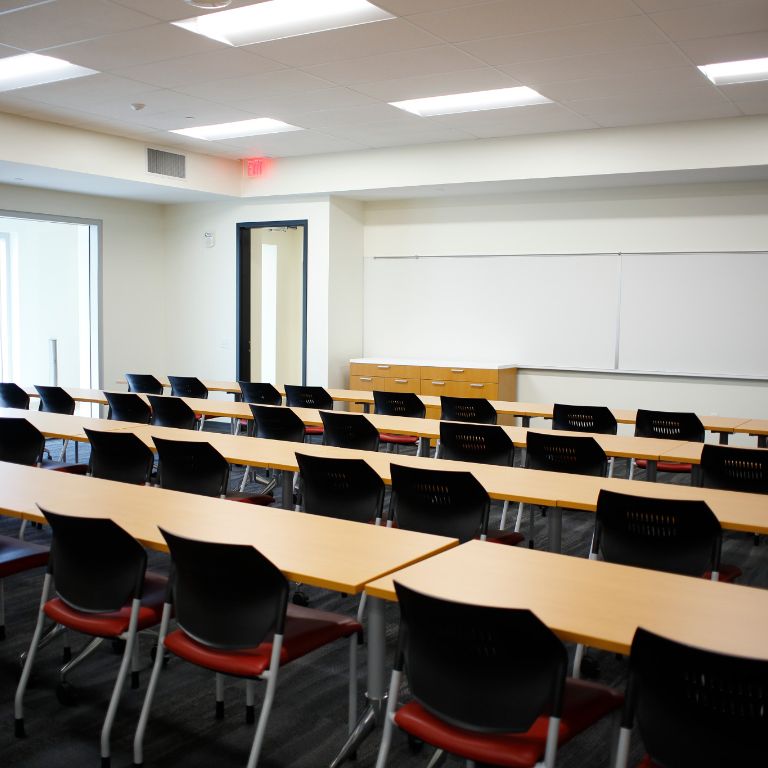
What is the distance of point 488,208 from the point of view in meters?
9.90

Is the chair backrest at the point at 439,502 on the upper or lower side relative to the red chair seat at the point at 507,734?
upper

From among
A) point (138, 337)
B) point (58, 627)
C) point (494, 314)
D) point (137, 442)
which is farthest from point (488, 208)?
point (58, 627)

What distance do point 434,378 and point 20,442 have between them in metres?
5.23

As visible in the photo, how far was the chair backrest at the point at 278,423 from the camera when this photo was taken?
608cm

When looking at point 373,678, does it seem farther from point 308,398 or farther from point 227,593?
point 308,398

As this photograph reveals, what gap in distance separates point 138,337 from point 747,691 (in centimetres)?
1033

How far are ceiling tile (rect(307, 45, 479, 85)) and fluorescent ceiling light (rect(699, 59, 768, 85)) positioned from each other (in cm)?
179

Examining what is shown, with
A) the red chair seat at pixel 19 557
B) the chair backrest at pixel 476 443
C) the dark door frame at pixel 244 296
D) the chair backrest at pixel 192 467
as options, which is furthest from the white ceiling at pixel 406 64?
the red chair seat at pixel 19 557

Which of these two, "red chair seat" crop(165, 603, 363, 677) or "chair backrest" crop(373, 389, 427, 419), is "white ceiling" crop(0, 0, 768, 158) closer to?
"chair backrest" crop(373, 389, 427, 419)

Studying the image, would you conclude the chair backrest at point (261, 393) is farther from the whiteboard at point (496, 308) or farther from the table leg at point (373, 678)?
the table leg at point (373, 678)

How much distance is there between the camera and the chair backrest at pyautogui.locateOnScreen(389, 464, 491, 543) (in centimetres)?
372

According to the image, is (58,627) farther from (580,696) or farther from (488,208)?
(488,208)

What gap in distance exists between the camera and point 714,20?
5.15 metres

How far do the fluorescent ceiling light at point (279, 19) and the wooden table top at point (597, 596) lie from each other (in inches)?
142
